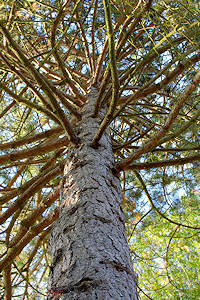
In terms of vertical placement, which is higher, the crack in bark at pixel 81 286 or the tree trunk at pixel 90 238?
the tree trunk at pixel 90 238

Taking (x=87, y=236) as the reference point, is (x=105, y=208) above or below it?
above

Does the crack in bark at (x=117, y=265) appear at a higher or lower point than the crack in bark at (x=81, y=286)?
higher

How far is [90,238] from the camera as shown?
0.93 meters

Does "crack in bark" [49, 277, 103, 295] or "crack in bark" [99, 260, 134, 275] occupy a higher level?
"crack in bark" [99, 260, 134, 275]

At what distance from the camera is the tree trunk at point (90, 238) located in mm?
777

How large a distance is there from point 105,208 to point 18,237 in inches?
33.7

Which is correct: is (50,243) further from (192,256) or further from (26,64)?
(192,256)

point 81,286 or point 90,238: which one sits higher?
point 90,238

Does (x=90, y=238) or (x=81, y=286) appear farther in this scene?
(x=90, y=238)

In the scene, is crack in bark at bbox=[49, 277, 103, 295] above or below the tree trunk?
below

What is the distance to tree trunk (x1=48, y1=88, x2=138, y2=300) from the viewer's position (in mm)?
777

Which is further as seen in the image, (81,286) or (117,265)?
(117,265)

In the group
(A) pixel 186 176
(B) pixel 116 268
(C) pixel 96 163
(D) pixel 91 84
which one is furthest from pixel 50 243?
(A) pixel 186 176

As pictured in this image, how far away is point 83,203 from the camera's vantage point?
1.11 m
